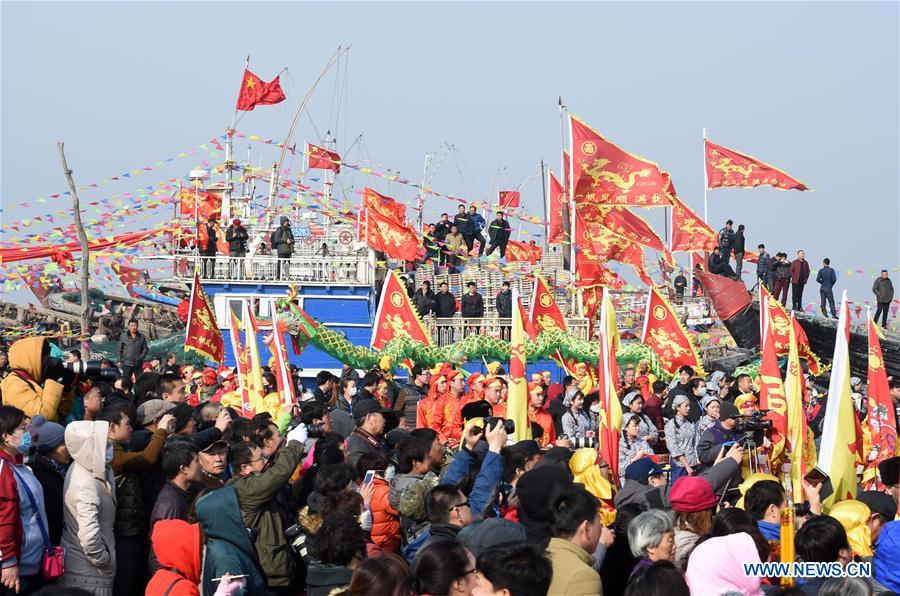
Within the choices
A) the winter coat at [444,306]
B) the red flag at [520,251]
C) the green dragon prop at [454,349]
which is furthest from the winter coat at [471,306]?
the red flag at [520,251]

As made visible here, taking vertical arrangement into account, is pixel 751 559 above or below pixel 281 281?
below

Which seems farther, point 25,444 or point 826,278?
point 826,278

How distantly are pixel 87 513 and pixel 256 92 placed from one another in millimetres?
23606

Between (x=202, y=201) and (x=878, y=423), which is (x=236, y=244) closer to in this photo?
(x=202, y=201)

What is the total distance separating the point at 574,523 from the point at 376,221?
2005cm

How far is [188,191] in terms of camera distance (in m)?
32.5

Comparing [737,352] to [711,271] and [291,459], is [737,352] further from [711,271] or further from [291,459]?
[291,459]

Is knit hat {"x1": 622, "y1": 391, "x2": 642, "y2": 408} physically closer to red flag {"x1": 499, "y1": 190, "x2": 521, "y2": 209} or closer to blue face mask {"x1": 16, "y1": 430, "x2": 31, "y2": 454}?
blue face mask {"x1": 16, "y1": 430, "x2": 31, "y2": 454}

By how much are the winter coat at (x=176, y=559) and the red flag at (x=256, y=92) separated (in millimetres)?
24086

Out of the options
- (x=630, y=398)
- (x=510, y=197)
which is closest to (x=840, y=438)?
(x=630, y=398)

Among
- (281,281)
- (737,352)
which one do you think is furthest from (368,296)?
(737,352)

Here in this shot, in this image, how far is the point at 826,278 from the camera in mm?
25859

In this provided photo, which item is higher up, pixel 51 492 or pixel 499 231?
pixel 499 231

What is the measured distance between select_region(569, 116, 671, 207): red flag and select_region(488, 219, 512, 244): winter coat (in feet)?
23.6
